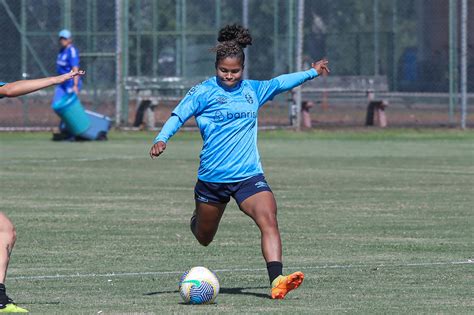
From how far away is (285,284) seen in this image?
846 centimetres

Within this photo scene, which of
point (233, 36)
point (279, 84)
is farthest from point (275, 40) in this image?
point (233, 36)

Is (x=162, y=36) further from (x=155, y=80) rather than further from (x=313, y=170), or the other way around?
(x=313, y=170)

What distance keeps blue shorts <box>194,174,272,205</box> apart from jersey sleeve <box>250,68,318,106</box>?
59 centimetres

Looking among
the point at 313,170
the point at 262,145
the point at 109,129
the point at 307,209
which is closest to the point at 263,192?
the point at 307,209

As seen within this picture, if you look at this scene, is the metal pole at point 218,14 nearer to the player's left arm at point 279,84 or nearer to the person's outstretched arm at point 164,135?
the player's left arm at point 279,84

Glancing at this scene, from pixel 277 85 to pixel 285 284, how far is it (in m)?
1.66

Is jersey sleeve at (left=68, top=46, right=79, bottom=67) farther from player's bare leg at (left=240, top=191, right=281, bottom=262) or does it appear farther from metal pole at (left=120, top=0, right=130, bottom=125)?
player's bare leg at (left=240, top=191, right=281, bottom=262)

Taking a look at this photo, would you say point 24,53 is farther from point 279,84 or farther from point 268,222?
point 268,222

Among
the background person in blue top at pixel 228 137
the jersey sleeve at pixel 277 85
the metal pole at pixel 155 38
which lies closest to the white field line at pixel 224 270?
the background person in blue top at pixel 228 137

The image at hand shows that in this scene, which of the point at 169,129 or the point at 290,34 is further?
the point at 290,34

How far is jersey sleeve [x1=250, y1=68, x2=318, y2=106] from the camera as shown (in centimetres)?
943

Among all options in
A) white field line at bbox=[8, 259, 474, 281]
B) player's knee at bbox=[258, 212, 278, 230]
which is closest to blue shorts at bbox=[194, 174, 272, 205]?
player's knee at bbox=[258, 212, 278, 230]

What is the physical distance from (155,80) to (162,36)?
1293mm

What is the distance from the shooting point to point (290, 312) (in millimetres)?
8062
